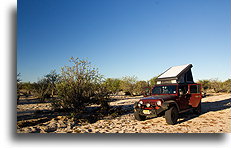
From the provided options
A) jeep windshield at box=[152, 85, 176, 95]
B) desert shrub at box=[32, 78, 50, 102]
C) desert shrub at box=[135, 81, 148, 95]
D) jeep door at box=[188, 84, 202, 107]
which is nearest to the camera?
jeep windshield at box=[152, 85, 176, 95]

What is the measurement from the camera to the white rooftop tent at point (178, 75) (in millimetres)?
14093

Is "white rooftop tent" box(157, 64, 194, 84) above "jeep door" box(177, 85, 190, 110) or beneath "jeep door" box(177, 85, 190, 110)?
above

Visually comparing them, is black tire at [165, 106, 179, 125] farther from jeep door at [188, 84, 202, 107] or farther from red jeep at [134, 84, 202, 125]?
jeep door at [188, 84, 202, 107]

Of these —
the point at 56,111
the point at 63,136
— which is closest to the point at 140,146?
the point at 63,136

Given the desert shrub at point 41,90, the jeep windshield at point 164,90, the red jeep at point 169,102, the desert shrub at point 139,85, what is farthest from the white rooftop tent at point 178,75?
the desert shrub at point 41,90

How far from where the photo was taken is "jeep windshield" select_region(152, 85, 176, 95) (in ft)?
22.4

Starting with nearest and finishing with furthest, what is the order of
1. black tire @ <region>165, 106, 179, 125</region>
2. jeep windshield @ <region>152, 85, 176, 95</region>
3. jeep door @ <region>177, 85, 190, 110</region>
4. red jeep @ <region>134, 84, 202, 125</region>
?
black tire @ <region>165, 106, 179, 125</region> → red jeep @ <region>134, 84, 202, 125</region> → jeep door @ <region>177, 85, 190, 110</region> → jeep windshield @ <region>152, 85, 176, 95</region>

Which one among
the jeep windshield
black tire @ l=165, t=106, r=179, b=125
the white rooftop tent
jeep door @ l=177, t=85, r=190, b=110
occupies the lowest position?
black tire @ l=165, t=106, r=179, b=125

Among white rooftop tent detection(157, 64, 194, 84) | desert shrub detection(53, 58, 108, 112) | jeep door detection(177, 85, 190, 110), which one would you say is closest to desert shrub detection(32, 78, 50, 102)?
desert shrub detection(53, 58, 108, 112)

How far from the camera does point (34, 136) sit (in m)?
4.68

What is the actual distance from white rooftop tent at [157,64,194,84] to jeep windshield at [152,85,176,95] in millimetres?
7522

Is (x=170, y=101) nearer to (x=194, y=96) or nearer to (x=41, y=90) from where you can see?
(x=194, y=96)

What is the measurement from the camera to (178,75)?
551 inches
